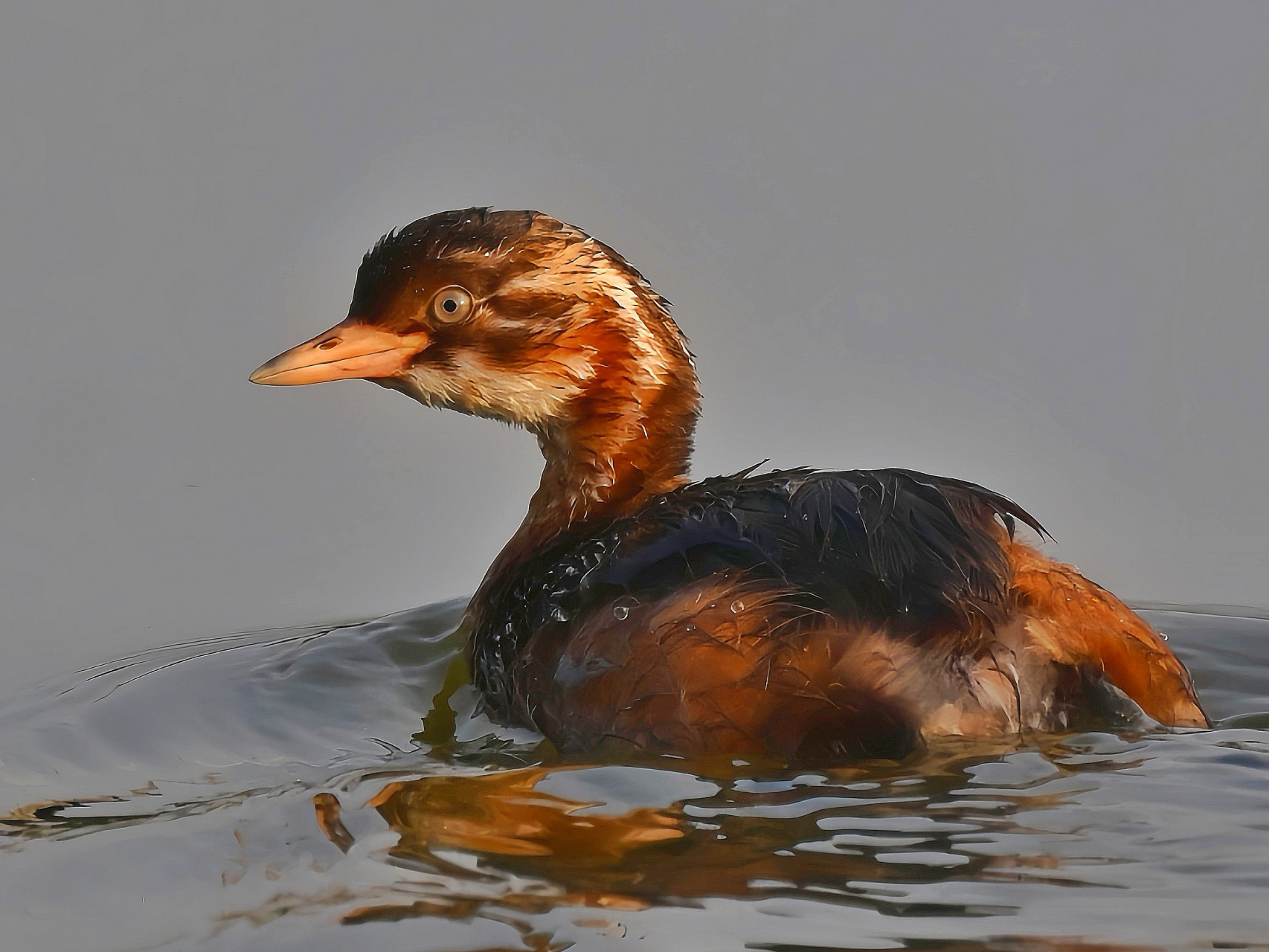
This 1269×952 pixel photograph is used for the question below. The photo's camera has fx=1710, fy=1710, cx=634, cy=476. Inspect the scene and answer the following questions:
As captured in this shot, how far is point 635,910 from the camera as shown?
3406mm

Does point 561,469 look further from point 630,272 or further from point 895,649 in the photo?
point 895,649

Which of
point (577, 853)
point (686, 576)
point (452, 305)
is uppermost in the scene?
point (452, 305)

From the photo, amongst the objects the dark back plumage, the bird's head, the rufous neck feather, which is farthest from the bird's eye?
the dark back plumage

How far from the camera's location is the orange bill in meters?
5.32

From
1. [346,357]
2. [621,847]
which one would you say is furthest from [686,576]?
[346,357]

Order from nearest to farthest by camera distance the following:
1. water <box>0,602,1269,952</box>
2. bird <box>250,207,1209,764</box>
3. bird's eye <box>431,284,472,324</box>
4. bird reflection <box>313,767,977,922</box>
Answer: water <box>0,602,1269,952</box> → bird reflection <box>313,767,977,922</box> → bird <box>250,207,1209,764</box> → bird's eye <box>431,284,472,324</box>

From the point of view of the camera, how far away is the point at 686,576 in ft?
14.2

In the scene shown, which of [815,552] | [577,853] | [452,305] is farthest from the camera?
[452,305]

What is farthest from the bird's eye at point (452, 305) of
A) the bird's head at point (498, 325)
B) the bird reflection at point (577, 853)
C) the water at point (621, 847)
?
the bird reflection at point (577, 853)

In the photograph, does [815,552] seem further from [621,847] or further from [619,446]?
[619,446]

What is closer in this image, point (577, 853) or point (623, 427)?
point (577, 853)

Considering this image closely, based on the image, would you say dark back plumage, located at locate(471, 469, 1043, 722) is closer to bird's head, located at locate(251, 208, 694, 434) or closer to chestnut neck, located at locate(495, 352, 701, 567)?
chestnut neck, located at locate(495, 352, 701, 567)

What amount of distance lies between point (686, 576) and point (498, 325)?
53.1 inches

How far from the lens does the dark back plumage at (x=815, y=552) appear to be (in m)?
4.15
